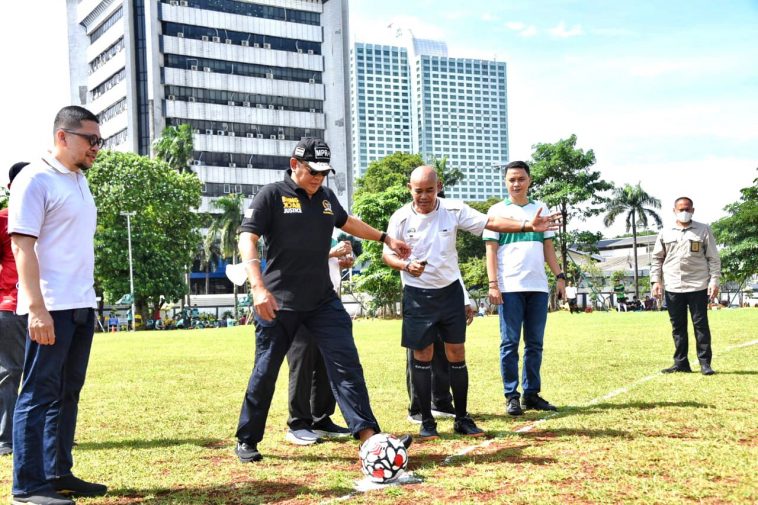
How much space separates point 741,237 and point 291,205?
189 ft

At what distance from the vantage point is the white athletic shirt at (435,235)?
6605mm

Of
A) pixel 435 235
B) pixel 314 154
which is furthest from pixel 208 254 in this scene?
pixel 314 154

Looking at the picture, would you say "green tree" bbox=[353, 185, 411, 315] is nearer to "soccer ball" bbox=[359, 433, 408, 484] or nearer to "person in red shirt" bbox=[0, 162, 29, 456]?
"person in red shirt" bbox=[0, 162, 29, 456]

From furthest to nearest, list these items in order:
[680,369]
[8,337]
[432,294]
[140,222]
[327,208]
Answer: [140,222] → [680,369] → [432,294] → [8,337] → [327,208]

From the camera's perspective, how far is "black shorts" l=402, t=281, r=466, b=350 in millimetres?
6570

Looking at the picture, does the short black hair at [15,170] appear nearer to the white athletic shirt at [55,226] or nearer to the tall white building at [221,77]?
the white athletic shirt at [55,226]

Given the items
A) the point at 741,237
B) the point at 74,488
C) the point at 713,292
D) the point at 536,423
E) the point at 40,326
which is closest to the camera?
the point at 40,326

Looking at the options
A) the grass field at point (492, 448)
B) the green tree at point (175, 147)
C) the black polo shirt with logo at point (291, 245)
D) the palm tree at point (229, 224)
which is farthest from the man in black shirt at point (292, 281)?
the green tree at point (175, 147)

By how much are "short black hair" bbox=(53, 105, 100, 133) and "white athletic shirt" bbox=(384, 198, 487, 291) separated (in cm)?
266

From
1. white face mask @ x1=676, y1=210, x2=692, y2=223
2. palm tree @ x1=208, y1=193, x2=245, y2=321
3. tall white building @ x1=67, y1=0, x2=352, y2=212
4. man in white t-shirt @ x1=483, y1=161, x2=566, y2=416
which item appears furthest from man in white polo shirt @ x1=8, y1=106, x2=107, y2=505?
tall white building @ x1=67, y1=0, x2=352, y2=212

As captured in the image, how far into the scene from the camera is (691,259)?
10.2m

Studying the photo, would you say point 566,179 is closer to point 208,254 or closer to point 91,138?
point 208,254

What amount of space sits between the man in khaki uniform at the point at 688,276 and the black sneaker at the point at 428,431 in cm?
494

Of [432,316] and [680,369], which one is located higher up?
[432,316]
